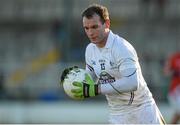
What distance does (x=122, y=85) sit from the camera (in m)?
6.55

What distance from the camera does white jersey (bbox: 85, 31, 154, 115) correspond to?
665cm

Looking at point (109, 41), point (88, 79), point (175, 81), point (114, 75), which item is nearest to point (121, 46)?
point (109, 41)

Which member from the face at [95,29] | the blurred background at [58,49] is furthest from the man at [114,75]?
the blurred background at [58,49]

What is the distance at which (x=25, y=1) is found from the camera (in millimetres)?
22891

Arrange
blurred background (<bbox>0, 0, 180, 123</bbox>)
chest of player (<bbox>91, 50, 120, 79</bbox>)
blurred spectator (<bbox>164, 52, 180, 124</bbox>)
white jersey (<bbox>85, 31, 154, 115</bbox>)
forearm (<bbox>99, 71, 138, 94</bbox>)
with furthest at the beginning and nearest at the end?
blurred background (<bbox>0, 0, 180, 123</bbox>), blurred spectator (<bbox>164, 52, 180, 124</bbox>), chest of player (<bbox>91, 50, 120, 79</bbox>), white jersey (<bbox>85, 31, 154, 115</bbox>), forearm (<bbox>99, 71, 138, 94</bbox>)

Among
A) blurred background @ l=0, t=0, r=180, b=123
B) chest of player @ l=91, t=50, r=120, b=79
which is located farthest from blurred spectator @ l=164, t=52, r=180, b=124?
chest of player @ l=91, t=50, r=120, b=79

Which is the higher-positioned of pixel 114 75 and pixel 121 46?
pixel 121 46

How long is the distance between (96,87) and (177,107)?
6.66 metres

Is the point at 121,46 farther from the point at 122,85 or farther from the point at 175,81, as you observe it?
the point at 175,81

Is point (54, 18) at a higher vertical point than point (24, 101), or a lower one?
higher

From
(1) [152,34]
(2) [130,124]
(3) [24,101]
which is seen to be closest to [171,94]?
(3) [24,101]

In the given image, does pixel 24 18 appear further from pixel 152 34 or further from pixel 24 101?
pixel 24 101

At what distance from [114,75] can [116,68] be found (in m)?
0.09

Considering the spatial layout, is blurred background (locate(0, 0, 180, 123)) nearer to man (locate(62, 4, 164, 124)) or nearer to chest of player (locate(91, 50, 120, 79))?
man (locate(62, 4, 164, 124))
